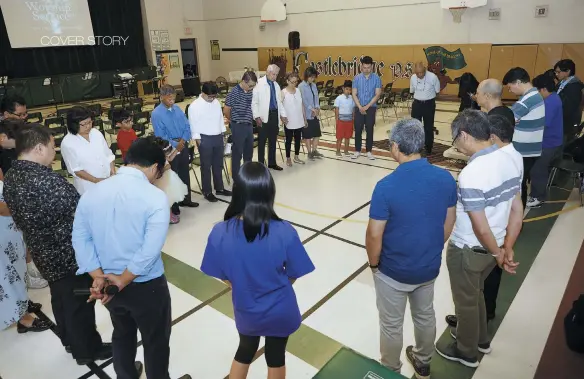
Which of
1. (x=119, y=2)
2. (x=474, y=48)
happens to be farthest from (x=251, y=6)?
(x=474, y=48)

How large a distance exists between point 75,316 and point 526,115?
4289mm

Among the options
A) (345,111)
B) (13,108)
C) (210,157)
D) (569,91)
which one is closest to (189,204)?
(210,157)

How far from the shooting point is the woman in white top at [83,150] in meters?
3.61

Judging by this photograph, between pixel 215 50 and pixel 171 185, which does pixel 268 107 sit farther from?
pixel 215 50

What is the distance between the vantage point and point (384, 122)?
10062 mm

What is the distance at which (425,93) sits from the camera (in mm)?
6879

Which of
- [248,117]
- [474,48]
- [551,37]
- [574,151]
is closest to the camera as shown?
[574,151]

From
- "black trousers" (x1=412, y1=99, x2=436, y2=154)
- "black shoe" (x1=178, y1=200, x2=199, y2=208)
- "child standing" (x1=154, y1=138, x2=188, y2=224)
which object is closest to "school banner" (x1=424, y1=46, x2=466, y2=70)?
"black trousers" (x1=412, y1=99, x2=436, y2=154)

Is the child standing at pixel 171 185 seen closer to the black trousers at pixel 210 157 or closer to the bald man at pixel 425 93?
the black trousers at pixel 210 157

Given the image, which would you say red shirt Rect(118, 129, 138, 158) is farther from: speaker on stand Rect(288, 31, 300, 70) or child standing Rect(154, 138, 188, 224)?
speaker on stand Rect(288, 31, 300, 70)

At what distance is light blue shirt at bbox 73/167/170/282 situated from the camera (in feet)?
6.04

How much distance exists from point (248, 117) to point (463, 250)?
13.0 ft

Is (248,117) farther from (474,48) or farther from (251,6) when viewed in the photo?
(251,6)

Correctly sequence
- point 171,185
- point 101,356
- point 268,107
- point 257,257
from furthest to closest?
1. point 268,107
2. point 171,185
3. point 101,356
4. point 257,257
